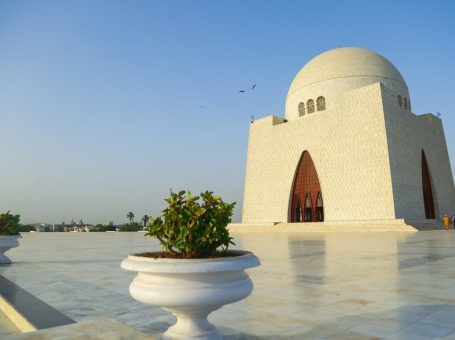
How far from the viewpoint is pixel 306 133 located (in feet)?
111

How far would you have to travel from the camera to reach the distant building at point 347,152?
28.3 metres

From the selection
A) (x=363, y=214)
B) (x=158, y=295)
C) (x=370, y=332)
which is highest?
(x=363, y=214)

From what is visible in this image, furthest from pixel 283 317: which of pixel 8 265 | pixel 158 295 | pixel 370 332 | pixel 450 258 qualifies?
pixel 8 265

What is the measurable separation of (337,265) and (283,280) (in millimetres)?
2144

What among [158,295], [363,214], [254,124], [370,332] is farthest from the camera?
[254,124]

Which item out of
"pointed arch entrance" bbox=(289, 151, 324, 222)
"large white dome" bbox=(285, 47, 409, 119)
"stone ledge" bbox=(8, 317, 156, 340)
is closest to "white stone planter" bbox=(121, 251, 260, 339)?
"stone ledge" bbox=(8, 317, 156, 340)

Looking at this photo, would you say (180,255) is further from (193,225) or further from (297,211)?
(297,211)

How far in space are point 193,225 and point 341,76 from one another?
3394 cm

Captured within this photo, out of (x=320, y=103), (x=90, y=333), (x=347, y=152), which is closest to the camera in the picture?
(x=90, y=333)

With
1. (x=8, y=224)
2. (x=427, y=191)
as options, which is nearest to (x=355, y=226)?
(x=427, y=191)

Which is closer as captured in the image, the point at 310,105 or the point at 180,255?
the point at 180,255

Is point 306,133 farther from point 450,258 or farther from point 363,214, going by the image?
point 450,258

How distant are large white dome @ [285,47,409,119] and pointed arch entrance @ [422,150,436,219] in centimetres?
678

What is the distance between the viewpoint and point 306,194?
3359cm
